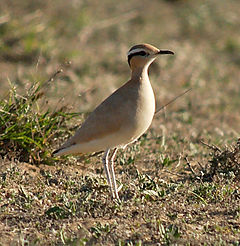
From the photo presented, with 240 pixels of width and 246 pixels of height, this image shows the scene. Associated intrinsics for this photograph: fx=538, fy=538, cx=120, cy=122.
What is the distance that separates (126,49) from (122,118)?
5.60 metres

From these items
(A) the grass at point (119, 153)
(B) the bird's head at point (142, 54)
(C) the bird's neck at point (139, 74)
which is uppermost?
(B) the bird's head at point (142, 54)

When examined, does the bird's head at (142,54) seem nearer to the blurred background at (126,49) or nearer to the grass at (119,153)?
the grass at (119,153)

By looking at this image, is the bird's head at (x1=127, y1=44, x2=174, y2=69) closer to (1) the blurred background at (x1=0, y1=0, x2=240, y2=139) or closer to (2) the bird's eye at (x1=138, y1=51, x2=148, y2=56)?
(2) the bird's eye at (x1=138, y1=51, x2=148, y2=56)

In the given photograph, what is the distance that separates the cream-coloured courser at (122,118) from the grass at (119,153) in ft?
1.19

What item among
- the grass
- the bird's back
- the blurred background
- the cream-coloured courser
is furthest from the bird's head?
the blurred background

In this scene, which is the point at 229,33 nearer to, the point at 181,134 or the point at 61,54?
the point at 61,54

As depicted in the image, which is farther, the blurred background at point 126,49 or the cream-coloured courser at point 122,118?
the blurred background at point 126,49

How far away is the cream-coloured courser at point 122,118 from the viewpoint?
423 cm

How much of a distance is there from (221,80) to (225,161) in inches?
169

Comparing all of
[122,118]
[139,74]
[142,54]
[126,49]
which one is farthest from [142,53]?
[126,49]

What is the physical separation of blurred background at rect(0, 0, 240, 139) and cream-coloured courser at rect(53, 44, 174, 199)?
7.60 ft

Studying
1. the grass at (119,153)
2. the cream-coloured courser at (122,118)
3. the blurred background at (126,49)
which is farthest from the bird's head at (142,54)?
the blurred background at (126,49)

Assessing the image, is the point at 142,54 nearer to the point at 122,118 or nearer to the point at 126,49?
the point at 122,118

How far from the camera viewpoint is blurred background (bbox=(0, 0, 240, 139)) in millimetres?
7805
